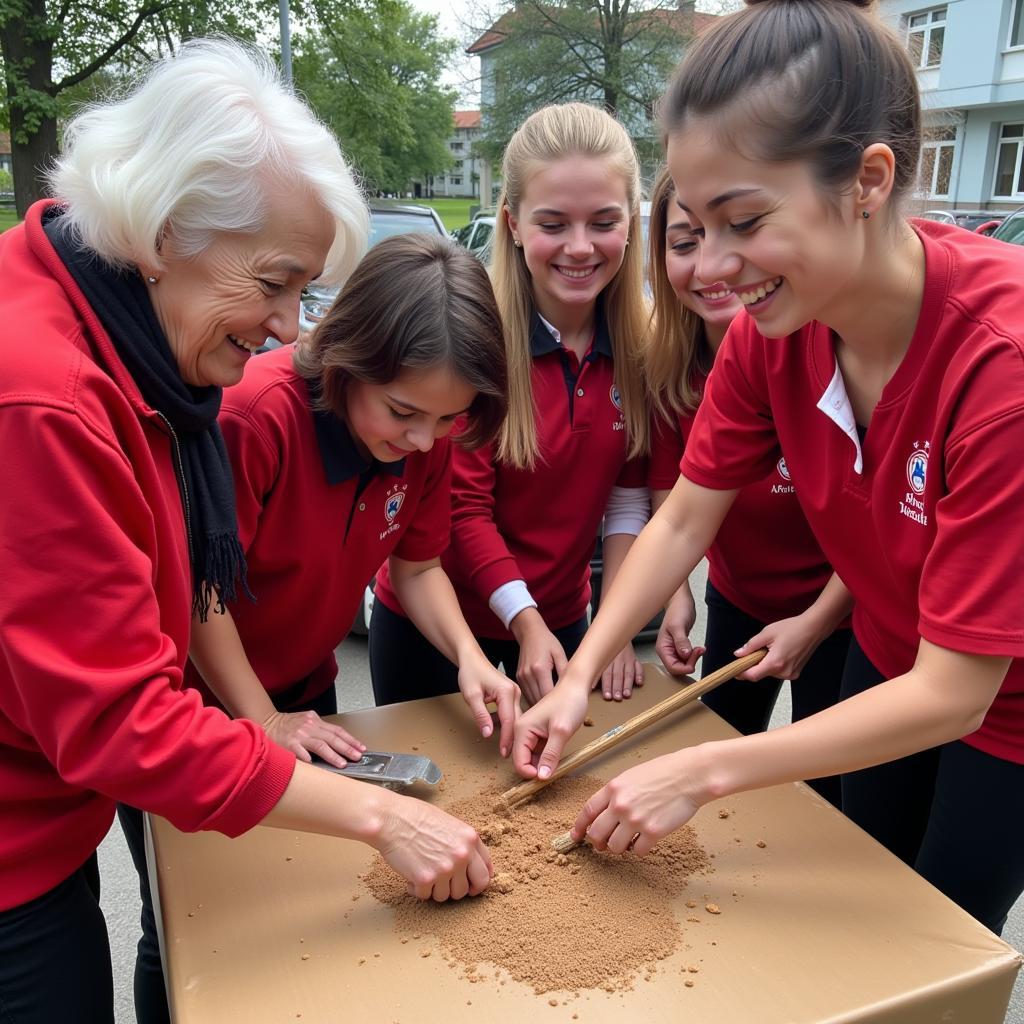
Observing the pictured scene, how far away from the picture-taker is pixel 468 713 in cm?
162

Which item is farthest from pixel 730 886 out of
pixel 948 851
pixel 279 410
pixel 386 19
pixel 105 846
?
pixel 386 19

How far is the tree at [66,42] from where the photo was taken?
11.8 meters

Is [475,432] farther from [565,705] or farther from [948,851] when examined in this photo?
[948,851]

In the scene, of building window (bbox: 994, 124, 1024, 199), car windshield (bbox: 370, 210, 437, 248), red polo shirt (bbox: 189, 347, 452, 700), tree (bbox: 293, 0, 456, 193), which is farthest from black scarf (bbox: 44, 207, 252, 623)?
building window (bbox: 994, 124, 1024, 199)

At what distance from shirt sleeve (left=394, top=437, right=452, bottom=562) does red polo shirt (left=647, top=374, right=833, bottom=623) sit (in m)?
0.57

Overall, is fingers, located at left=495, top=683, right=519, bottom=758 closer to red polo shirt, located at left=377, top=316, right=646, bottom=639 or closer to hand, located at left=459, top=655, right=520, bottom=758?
hand, located at left=459, top=655, right=520, bottom=758

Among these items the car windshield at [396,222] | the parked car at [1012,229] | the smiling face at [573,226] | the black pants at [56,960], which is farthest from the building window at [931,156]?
the parked car at [1012,229]

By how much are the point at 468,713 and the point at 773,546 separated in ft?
2.38

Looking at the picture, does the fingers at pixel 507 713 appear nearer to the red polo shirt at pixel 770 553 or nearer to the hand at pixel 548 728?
the hand at pixel 548 728

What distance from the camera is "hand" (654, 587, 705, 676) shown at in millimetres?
1808

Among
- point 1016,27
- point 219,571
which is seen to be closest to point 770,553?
point 219,571

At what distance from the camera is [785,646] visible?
1672 mm

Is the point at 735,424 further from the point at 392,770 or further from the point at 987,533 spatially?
the point at 392,770

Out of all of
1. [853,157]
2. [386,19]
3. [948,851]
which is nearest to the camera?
[853,157]
